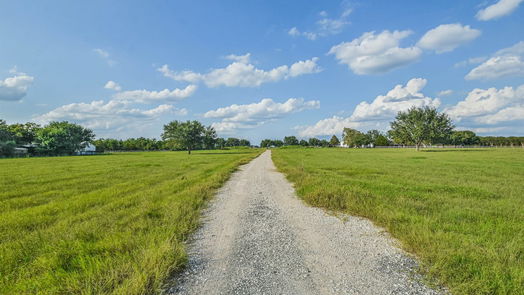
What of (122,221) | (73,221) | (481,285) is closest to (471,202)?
(481,285)

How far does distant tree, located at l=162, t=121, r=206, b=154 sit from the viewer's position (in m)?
68.2

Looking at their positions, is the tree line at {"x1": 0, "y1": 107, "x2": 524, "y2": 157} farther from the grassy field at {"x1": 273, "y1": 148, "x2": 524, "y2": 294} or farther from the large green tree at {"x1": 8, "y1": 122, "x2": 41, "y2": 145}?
the grassy field at {"x1": 273, "y1": 148, "x2": 524, "y2": 294}

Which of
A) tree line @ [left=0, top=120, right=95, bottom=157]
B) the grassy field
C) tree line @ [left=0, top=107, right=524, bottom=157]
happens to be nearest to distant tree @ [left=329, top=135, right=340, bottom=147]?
tree line @ [left=0, top=107, right=524, bottom=157]

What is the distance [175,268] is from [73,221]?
16.7 feet

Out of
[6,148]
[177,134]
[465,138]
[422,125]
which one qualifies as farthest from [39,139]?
[465,138]

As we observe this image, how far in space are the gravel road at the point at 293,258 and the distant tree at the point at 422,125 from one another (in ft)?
265

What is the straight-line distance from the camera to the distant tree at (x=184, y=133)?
68.2 metres

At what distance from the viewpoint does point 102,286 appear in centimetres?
328

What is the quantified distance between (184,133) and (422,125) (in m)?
74.6

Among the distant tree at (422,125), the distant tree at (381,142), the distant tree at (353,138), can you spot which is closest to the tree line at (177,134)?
the distant tree at (422,125)

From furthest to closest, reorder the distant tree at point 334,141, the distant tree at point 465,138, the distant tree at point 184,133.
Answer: the distant tree at point 334,141
the distant tree at point 465,138
the distant tree at point 184,133

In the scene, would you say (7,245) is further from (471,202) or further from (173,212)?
(471,202)

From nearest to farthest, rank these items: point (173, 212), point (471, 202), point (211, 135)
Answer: point (173, 212), point (471, 202), point (211, 135)

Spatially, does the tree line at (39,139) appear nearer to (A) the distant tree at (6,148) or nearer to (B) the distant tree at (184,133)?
(A) the distant tree at (6,148)
